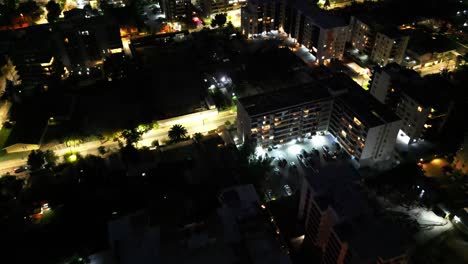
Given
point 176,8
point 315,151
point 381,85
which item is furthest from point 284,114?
point 176,8

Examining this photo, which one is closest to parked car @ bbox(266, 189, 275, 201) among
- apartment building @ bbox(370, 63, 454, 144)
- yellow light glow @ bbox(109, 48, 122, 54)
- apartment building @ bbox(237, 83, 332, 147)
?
apartment building @ bbox(237, 83, 332, 147)

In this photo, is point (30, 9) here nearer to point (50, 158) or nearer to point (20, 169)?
point (20, 169)

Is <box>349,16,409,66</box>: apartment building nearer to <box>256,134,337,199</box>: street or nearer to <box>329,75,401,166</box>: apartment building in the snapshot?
<box>329,75,401,166</box>: apartment building

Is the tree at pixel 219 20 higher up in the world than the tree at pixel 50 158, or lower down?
higher up

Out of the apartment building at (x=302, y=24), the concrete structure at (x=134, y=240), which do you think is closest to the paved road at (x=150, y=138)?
the concrete structure at (x=134, y=240)

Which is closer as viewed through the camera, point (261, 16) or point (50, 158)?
point (50, 158)

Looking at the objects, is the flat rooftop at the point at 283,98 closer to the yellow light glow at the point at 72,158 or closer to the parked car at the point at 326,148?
the parked car at the point at 326,148

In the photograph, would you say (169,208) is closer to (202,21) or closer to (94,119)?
(94,119)
